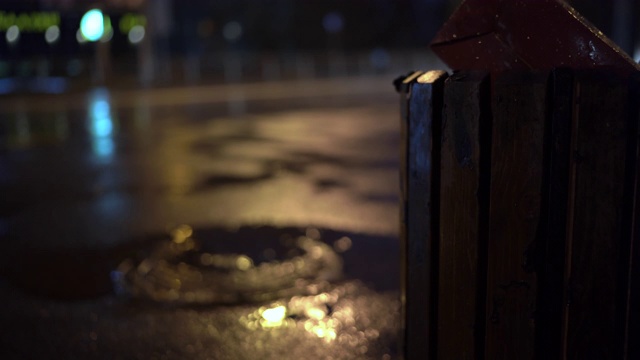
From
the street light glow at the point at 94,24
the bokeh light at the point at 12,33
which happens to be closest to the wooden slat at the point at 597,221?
the street light glow at the point at 94,24

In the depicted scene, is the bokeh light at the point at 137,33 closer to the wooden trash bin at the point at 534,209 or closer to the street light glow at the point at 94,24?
the street light glow at the point at 94,24

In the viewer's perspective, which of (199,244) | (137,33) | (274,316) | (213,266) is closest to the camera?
(274,316)

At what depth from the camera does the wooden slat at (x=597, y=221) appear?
86.6 inches

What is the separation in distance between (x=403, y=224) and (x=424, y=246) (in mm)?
225

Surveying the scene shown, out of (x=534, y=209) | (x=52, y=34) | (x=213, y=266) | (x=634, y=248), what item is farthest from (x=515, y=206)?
(x=52, y=34)

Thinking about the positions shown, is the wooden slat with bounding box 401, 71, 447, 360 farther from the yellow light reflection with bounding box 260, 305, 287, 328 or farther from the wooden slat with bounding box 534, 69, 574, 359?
the yellow light reflection with bounding box 260, 305, 287, 328

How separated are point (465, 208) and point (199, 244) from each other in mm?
4537

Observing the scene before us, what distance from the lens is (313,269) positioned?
5930mm

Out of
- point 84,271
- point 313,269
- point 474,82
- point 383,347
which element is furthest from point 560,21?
point 84,271

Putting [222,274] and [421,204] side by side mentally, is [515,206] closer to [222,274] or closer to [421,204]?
[421,204]

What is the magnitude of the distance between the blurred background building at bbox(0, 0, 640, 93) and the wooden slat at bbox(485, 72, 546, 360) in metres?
5.56

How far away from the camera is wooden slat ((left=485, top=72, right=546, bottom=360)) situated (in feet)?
7.46

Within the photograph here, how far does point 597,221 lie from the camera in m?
2.24

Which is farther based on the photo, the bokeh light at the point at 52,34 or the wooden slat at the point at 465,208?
the bokeh light at the point at 52,34
